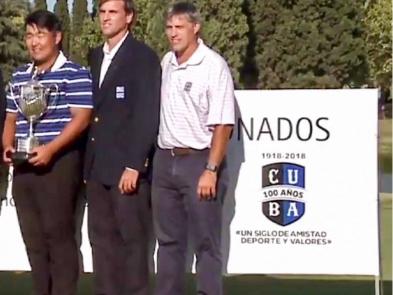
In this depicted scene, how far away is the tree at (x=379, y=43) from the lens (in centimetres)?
4150

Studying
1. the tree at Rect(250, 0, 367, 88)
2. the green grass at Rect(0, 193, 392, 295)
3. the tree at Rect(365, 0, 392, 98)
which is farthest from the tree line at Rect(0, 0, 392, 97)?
the green grass at Rect(0, 193, 392, 295)

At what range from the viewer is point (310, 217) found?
24.7 feet

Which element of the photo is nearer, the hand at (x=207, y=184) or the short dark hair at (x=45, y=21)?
Result: the hand at (x=207, y=184)

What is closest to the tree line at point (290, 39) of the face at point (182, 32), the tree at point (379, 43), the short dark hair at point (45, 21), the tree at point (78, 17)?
the tree at point (379, 43)

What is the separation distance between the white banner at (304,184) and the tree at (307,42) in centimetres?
4671

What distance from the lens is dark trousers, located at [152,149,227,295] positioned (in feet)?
22.5

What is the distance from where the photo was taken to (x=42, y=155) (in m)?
6.80

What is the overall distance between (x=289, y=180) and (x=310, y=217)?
0.96ft

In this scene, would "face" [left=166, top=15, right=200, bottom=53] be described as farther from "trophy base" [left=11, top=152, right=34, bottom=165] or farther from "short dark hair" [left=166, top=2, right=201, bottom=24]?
"trophy base" [left=11, top=152, right=34, bottom=165]

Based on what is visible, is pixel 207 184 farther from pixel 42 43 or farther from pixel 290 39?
pixel 290 39

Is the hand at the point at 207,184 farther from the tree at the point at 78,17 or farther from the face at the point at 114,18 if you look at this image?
the tree at the point at 78,17

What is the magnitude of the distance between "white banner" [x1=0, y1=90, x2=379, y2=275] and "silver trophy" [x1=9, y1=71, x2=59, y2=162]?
40.5 inches

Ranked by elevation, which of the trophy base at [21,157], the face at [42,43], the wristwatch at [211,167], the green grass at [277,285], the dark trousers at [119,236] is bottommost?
the green grass at [277,285]

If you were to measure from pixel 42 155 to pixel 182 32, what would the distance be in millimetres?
1149
